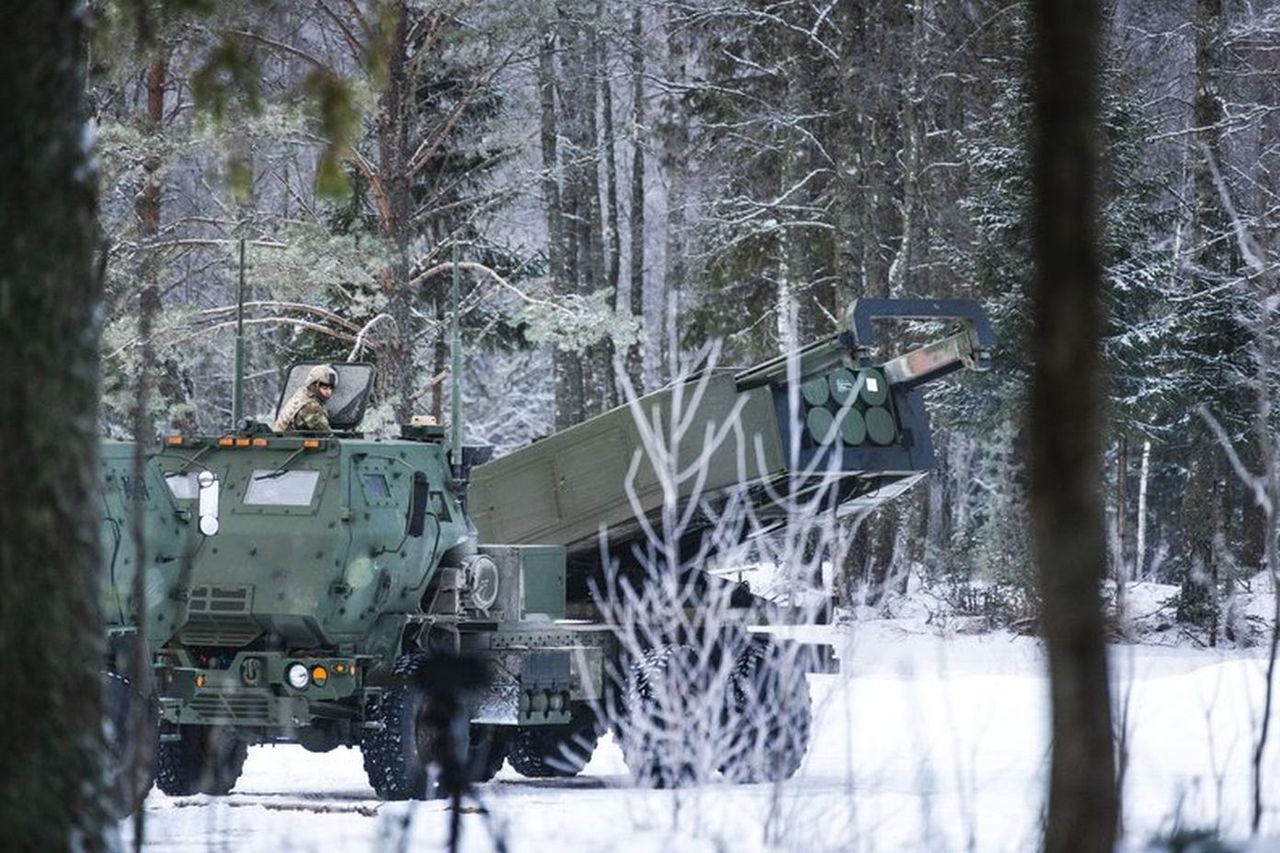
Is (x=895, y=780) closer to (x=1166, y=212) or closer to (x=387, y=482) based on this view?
(x=387, y=482)

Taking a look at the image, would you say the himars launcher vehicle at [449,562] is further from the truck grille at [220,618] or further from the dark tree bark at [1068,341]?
the dark tree bark at [1068,341]

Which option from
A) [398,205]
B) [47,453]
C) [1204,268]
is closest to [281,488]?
[47,453]

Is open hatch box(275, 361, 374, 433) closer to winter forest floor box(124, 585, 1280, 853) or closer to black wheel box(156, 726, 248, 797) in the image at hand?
black wheel box(156, 726, 248, 797)

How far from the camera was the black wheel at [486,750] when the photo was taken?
14.4m

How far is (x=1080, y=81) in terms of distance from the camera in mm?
4059

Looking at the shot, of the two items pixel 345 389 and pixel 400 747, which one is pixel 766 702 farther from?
pixel 345 389

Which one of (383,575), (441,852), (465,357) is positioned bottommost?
(441,852)

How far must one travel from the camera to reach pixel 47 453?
4.96 meters

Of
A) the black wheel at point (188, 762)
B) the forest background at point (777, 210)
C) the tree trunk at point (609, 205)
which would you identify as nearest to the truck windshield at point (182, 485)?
the black wheel at point (188, 762)

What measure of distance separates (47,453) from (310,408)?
8918 mm

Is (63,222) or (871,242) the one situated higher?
(871,242)

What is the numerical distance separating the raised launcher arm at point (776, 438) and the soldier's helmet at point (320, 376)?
1.52 meters

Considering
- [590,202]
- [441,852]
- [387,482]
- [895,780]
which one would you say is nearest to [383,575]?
[387,482]

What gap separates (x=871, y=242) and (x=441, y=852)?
17.5 m
